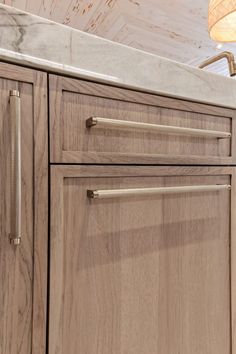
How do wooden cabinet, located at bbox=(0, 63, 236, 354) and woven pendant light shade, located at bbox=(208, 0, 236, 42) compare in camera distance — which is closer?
wooden cabinet, located at bbox=(0, 63, 236, 354)

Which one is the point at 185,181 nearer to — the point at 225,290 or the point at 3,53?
the point at 225,290

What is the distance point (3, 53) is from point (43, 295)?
1.27 feet

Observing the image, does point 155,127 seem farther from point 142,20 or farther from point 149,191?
point 142,20

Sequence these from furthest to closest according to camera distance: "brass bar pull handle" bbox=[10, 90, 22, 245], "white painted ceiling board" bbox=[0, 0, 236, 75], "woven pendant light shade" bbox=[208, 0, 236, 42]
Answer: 1. "white painted ceiling board" bbox=[0, 0, 236, 75]
2. "woven pendant light shade" bbox=[208, 0, 236, 42]
3. "brass bar pull handle" bbox=[10, 90, 22, 245]

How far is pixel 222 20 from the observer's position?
1271mm

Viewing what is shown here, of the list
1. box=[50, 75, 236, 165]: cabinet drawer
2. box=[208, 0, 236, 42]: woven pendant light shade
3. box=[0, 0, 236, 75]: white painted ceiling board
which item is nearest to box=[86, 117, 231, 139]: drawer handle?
box=[50, 75, 236, 165]: cabinet drawer

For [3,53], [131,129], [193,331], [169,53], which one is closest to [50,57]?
[3,53]

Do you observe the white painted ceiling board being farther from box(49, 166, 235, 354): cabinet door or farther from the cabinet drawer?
box(49, 166, 235, 354): cabinet door

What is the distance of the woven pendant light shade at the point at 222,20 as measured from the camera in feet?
3.69

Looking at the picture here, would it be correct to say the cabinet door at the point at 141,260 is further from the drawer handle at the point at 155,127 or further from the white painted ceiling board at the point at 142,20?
the white painted ceiling board at the point at 142,20

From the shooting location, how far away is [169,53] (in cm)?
263

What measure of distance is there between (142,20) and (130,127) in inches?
79.1

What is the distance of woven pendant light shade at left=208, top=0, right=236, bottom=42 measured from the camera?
3.69ft

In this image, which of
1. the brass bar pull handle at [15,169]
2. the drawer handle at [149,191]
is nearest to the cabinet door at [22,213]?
the brass bar pull handle at [15,169]
